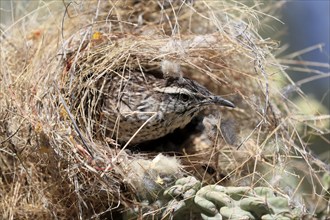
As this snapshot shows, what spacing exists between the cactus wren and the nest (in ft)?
0.15

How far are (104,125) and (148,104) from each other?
0.69ft

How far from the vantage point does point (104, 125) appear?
3.15 meters

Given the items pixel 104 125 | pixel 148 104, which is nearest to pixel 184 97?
pixel 148 104

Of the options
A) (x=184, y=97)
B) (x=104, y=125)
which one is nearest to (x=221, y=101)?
(x=184, y=97)

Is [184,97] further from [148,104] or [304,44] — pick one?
[304,44]

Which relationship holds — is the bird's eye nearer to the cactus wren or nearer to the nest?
the cactus wren

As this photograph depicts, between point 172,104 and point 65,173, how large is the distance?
0.56 m

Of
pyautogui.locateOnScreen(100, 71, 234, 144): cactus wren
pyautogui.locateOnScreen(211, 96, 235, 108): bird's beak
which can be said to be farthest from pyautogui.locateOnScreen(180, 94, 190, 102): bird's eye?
pyautogui.locateOnScreen(211, 96, 235, 108): bird's beak

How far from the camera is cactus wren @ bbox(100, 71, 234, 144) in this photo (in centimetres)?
316

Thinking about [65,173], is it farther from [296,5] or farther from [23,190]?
[296,5]

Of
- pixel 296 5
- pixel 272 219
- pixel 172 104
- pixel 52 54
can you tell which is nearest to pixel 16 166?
pixel 52 54

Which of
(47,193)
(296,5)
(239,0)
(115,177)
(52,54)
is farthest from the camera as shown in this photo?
(296,5)

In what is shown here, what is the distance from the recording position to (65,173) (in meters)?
2.94

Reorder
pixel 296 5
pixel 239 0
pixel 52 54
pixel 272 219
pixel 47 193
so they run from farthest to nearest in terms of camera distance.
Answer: pixel 296 5 → pixel 239 0 → pixel 52 54 → pixel 47 193 → pixel 272 219
